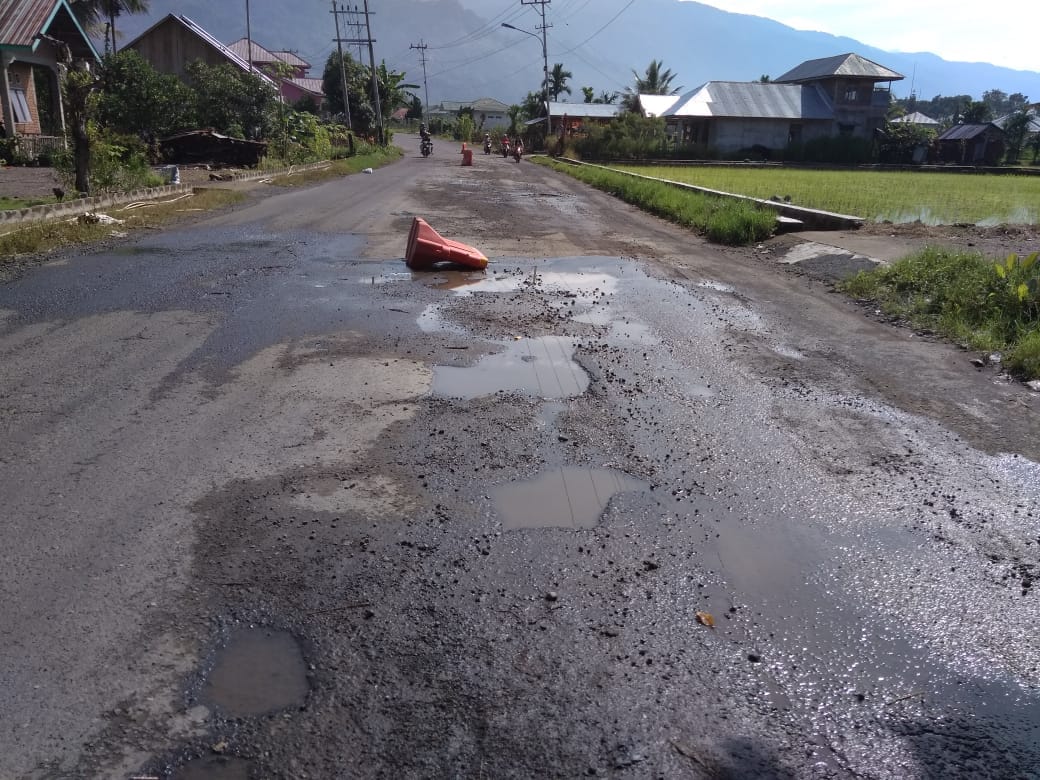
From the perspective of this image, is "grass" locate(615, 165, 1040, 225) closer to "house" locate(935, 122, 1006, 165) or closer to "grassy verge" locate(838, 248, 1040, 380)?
"grassy verge" locate(838, 248, 1040, 380)

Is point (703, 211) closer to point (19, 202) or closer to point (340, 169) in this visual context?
point (19, 202)

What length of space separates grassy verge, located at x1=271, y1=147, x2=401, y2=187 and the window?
27.0 feet

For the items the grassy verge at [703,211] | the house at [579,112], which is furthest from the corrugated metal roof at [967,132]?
the grassy verge at [703,211]

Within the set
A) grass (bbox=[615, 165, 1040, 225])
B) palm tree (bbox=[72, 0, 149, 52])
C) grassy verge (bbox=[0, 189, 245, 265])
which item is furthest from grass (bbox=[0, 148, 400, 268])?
palm tree (bbox=[72, 0, 149, 52])

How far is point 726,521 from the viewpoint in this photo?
13.3 feet

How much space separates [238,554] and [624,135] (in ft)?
146

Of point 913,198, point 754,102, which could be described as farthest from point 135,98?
point 754,102

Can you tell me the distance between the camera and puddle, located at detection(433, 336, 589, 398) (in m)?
5.89

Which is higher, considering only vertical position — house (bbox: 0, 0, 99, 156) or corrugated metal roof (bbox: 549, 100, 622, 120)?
corrugated metal roof (bbox: 549, 100, 622, 120)

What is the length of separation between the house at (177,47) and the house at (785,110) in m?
27.2

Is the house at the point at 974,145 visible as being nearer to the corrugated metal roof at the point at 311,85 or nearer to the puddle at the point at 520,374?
the corrugated metal roof at the point at 311,85

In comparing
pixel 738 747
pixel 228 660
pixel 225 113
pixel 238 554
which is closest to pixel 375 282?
pixel 238 554

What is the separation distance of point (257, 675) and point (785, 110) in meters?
55.2

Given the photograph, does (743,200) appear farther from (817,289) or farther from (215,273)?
(215,273)
